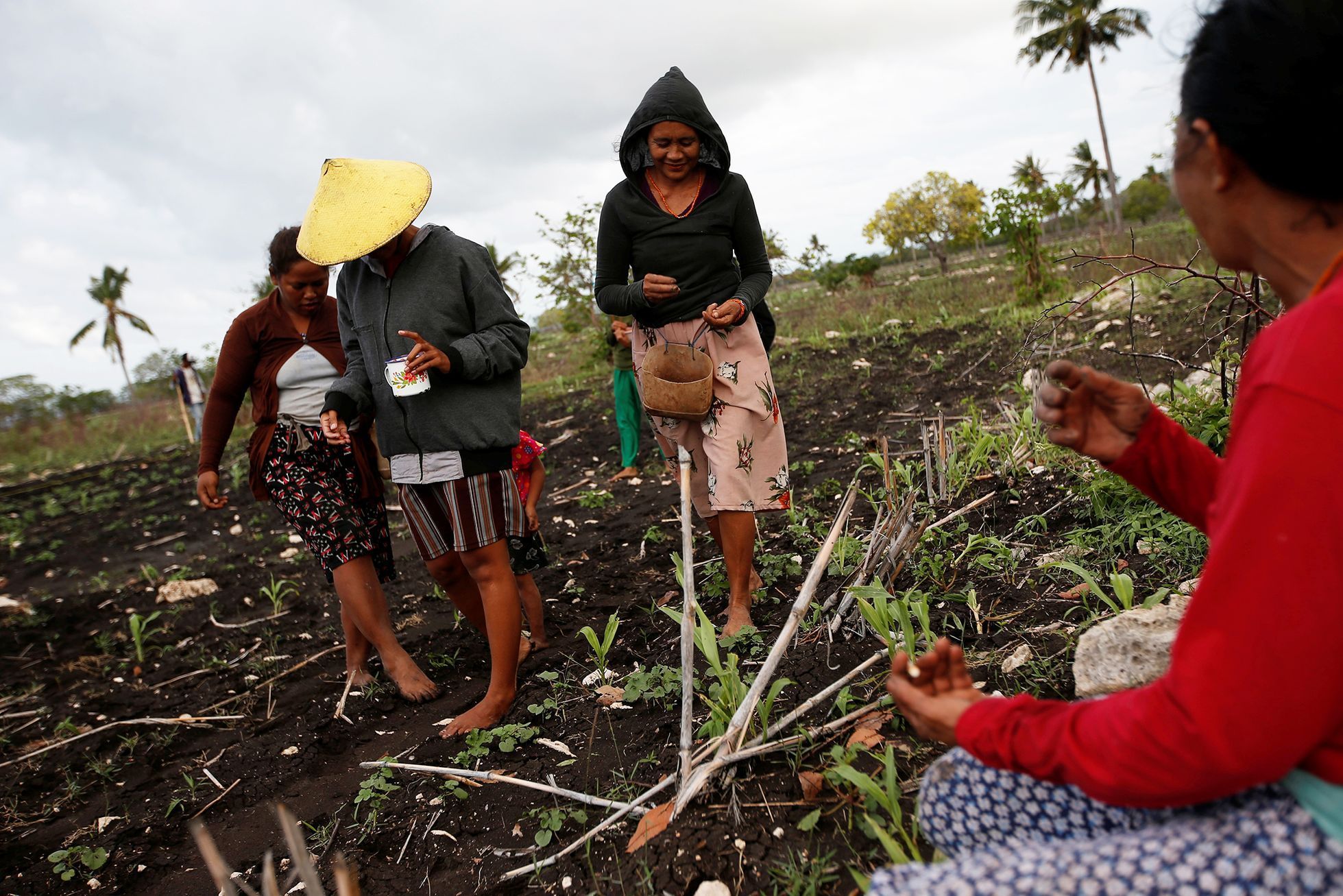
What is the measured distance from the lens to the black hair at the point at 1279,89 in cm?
87

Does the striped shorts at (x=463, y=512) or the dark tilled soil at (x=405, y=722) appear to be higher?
the striped shorts at (x=463, y=512)

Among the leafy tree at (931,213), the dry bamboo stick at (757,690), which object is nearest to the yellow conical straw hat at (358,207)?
the dry bamboo stick at (757,690)

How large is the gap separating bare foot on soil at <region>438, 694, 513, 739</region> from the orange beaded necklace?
1704mm

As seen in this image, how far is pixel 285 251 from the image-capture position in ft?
9.71

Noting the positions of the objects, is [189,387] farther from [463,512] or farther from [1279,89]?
[1279,89]

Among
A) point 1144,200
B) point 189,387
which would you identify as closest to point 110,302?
point 189,387

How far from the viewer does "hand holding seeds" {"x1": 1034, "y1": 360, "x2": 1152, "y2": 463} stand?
4.21ft

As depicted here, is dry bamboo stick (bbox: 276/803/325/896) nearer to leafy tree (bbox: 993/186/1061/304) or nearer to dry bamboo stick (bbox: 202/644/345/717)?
dry bamboo stick (bbox: 202/644/345/717)

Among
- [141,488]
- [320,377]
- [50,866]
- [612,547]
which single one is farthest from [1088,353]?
[141,488]

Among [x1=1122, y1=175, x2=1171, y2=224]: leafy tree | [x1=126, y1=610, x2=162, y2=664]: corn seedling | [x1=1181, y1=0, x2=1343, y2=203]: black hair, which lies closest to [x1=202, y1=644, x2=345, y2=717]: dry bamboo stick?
[x1=126, y1=610, x2=162, y2=664]: corn seedling

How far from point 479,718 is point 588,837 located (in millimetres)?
870

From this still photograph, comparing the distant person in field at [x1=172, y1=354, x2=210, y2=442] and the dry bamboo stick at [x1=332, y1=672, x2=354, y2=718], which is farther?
the distant person in field at [x1=172, y1=354, x2=210, y2=442]

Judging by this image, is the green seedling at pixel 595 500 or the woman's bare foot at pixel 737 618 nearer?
the woman's bare foot at pixel 737 618

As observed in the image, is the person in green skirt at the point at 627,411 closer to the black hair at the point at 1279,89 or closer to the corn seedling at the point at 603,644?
the corn seedling at the point at 603,644
